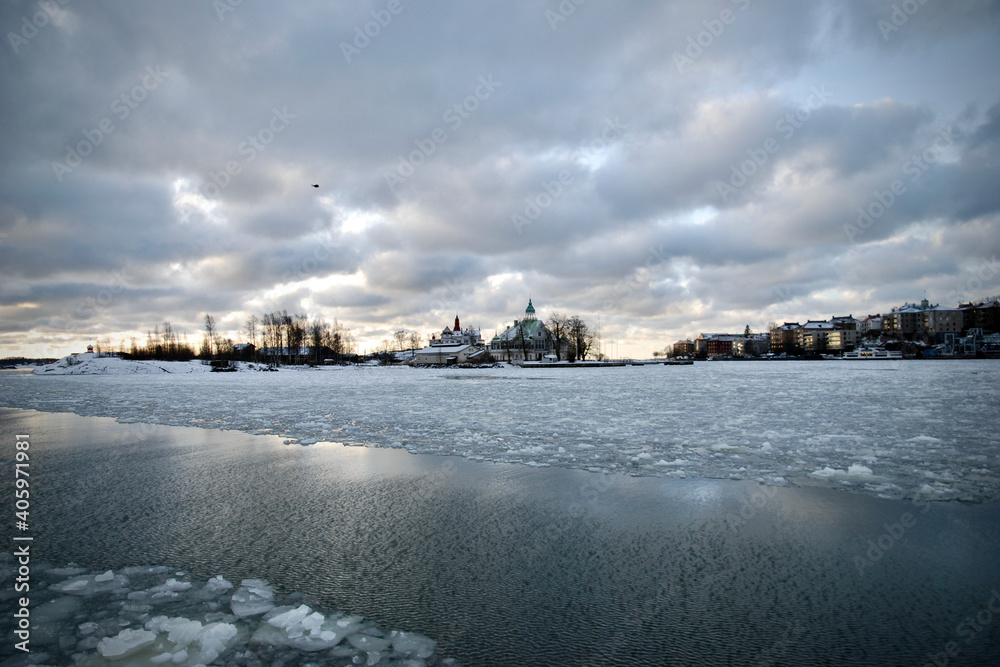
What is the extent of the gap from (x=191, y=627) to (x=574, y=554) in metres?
2.85

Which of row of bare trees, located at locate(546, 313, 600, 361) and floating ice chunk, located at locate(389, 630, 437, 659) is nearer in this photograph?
floating ice chunk, located at locate(389, 630, 437, 659)

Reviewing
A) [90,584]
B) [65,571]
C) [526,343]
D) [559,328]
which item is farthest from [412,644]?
[526,343]

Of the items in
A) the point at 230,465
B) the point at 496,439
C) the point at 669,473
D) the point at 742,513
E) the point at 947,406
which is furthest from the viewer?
the point at 947,406

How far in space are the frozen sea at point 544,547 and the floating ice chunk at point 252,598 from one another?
0.09 m

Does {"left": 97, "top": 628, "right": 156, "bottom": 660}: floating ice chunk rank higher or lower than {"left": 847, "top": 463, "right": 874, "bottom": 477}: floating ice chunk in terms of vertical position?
higher

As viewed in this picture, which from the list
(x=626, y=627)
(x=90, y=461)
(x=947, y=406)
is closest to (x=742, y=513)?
(x=626, y=627)

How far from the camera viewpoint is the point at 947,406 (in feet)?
50.3

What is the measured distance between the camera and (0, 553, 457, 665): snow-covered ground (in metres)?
2.88

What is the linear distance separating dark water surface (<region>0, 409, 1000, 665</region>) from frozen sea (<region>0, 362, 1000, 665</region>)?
22mm

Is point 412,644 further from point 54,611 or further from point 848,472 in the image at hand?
point 848,472

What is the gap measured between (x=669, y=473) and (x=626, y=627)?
438cm

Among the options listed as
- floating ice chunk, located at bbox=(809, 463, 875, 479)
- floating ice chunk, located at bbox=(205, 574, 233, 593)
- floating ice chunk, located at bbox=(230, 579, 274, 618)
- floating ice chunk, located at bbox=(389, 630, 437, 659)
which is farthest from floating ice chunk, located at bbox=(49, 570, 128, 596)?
floating ice chunk, located at bbox=(809, 463, 875, 479)

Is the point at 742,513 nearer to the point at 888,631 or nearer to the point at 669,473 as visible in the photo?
the point at 669,473

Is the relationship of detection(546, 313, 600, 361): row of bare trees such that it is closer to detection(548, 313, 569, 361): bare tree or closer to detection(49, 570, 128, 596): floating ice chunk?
detection(548, 313, 569, 361): bare tree
